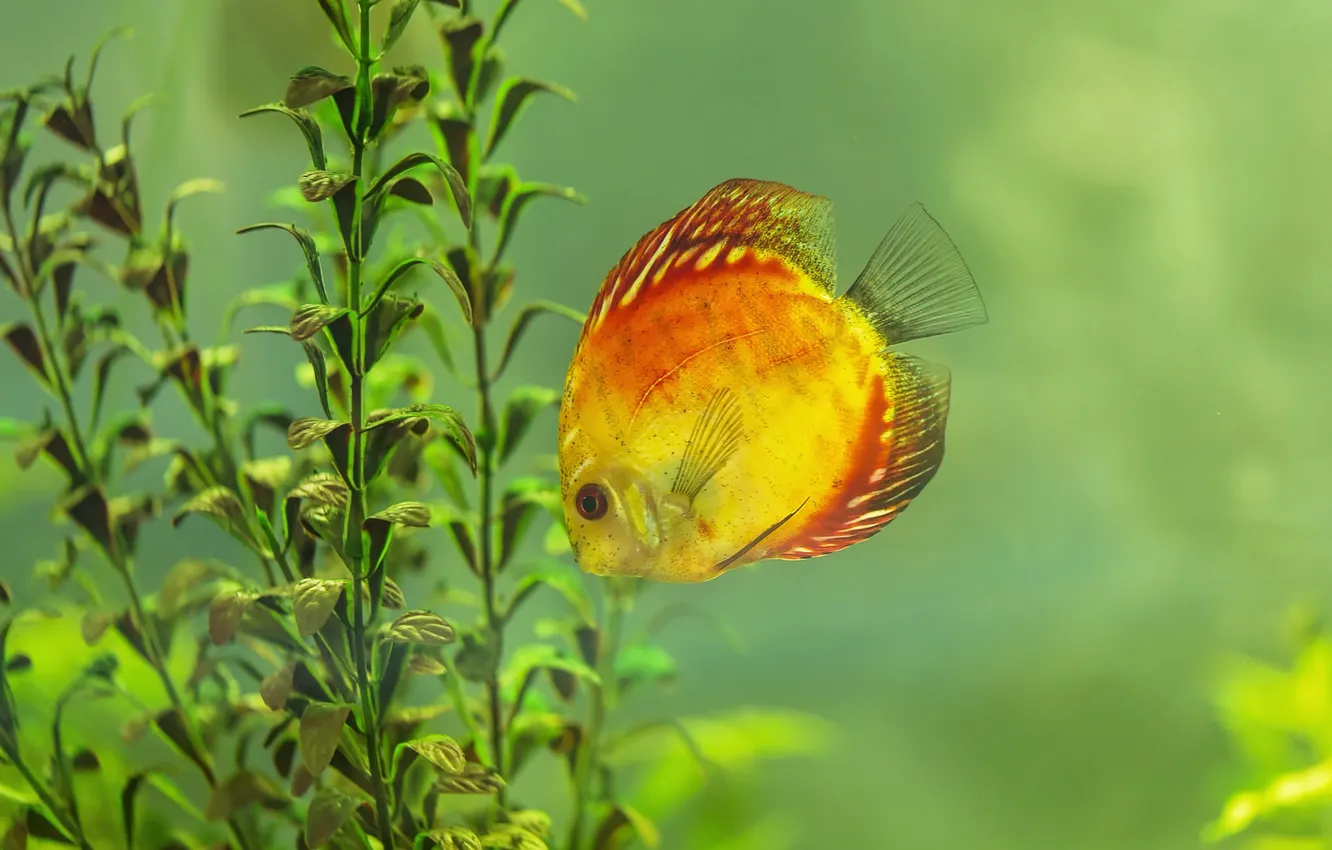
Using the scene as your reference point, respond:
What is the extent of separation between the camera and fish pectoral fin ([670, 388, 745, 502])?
71 centimetres

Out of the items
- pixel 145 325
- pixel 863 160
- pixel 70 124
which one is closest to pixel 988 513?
pixel 863 160

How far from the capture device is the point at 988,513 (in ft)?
4.50

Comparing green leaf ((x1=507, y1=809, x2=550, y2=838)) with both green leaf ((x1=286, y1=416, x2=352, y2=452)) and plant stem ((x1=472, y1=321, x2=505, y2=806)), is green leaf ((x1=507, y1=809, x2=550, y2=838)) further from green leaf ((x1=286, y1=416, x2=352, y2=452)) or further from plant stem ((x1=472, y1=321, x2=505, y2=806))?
green leaf ((x1=286, y1=416, x2=352, y2=452))

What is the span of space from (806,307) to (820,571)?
787 millimetres

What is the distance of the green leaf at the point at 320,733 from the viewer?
0.76 m

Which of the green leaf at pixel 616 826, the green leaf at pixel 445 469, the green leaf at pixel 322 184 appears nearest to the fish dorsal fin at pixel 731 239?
the green leaf at pixel 322 184

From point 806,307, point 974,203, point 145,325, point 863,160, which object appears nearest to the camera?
point 806,307

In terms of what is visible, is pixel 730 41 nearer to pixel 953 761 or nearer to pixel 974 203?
pixel 974 203

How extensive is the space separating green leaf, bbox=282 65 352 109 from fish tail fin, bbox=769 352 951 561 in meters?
0.47

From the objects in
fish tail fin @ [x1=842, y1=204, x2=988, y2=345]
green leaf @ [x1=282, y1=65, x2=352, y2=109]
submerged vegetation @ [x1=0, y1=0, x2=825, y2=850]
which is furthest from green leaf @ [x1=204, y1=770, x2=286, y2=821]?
fish tail fin @ [x1=842, y1=204, x2=988, y2=345]

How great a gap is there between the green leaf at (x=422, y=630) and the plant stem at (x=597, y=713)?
450mm

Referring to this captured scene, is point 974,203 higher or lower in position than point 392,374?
higher

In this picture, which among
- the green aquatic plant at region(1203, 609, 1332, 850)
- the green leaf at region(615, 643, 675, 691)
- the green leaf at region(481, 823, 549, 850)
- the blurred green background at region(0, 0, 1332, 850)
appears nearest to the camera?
the green leaf at region(481, 823, 549, 850)

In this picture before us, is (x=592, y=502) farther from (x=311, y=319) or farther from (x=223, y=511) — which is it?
(x=223, y=511)
